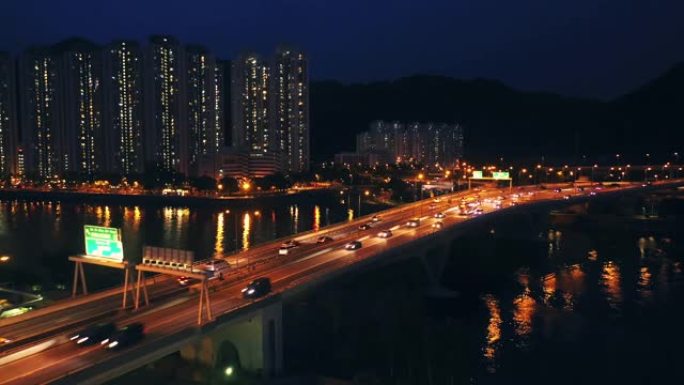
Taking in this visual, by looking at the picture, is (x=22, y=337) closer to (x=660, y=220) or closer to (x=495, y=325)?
(x=495, y=325)

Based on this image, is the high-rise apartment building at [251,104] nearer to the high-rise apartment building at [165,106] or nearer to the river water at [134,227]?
the high-rise apartment building at [165,106]

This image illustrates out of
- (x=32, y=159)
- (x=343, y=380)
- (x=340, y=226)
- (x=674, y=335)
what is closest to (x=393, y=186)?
(x=340, y=226)

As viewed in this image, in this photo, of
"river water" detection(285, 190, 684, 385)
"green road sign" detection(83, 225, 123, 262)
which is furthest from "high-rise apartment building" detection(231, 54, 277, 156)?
"green road sign" detection(83, 225, 123, 262)

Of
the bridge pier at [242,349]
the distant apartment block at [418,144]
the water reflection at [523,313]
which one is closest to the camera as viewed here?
the bridge pier at [242,349]

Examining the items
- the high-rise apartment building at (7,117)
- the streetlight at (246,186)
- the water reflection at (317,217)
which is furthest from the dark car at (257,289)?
the high-rise apartment building at (7,117)

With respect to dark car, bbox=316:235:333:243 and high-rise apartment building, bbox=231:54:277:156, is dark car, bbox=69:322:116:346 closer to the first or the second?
dark car, bbox=316:235:333:243

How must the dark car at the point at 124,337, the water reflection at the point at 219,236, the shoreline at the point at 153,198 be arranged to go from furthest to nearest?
the shoreline at the point at 153,198 → the water reflection at the point at 219,236 → the dark car at the point at 124,337
